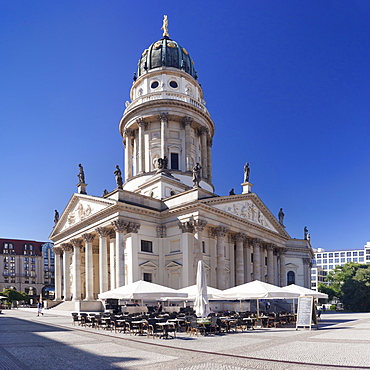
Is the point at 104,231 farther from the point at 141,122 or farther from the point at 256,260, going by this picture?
the point at 141,122

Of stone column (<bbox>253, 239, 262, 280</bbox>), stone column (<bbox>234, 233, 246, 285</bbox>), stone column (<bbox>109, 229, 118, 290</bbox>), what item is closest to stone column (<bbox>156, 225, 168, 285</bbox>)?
stone column (<bbox>109, 229, 118, 290</bbox>)

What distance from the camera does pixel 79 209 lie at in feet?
169

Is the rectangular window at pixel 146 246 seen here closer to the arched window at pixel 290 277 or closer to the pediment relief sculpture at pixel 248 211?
the pediment relief sculpture at pixel 248 211


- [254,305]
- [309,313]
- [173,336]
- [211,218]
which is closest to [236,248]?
[211,218]

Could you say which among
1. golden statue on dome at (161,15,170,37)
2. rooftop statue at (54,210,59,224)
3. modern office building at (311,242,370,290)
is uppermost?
golden statue on dome at (161,15,170,37)

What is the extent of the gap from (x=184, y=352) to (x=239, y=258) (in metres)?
33.0

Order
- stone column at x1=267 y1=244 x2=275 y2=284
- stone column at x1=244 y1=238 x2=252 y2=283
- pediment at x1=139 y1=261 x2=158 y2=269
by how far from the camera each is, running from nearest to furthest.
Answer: pediment at x1=139 y1=261 x2=158 y2=269 → stone column at x1=244 y1=238 x2=252 y2=283 → stone column at x1=267 y1=244 x2=275 y2=284

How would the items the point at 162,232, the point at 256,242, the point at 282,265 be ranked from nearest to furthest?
1. the point at 162,232
2. the point at 256,242
3. the point at 282,265

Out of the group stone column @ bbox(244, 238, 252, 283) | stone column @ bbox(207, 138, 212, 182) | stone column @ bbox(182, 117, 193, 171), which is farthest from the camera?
stone column @ bbox(207, 138, 212, 182)

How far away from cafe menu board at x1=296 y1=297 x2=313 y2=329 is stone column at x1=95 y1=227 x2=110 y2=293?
24.1 meters

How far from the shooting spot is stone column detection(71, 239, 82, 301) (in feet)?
167

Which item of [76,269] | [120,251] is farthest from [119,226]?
[76,269]

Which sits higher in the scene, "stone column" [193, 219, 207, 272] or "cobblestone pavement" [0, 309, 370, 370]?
"stone column" [193, 219, 207, 272]

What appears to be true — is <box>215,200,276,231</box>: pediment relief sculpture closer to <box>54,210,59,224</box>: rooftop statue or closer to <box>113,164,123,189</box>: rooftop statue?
<box>113,164,123,189</box>: rooftop statue
